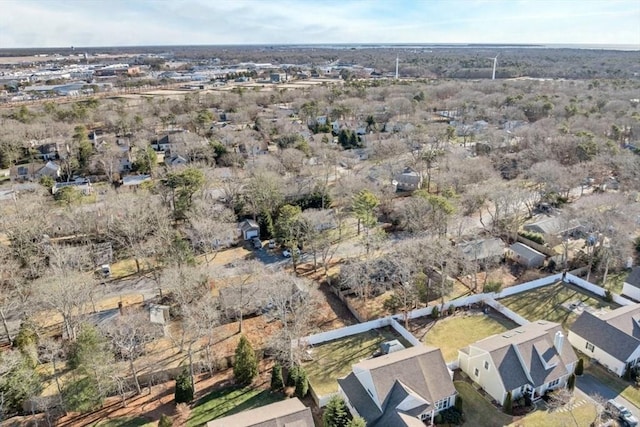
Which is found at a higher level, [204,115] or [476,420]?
[204,115]

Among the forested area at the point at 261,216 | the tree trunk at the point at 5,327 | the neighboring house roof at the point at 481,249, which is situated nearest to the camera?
the forested area at the point at 261,216

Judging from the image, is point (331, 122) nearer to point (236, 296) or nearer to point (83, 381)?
point (236, 296)

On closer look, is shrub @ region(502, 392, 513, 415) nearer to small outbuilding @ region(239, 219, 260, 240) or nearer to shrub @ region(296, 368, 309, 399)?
shrub @ region(296, 368, 309, 399)

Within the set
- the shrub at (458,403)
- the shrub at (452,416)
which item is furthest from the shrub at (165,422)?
the shrub at (458,403)

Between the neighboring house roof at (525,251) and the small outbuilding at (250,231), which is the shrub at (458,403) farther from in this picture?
the small outbuilding at (250,231)

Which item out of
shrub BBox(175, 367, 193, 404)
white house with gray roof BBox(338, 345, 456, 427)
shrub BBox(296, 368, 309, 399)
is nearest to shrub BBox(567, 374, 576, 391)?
white house with gray roof BBox(338, 345, 456, 427)

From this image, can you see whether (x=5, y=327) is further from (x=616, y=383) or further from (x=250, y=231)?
(x=616, y=383)

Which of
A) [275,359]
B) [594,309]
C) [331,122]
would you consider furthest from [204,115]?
[594,309]
